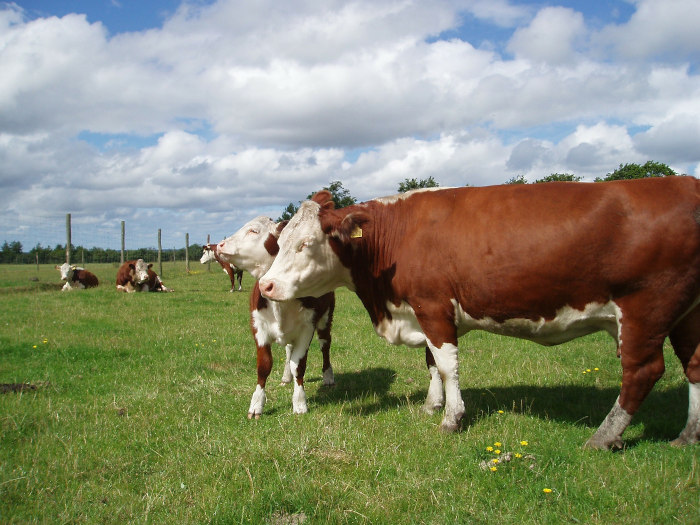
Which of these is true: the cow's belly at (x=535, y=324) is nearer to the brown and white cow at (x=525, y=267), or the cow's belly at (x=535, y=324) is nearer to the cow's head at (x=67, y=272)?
the brown and white cow at (x=525, y=267)

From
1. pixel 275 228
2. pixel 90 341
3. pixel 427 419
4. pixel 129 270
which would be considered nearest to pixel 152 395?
pixel 275 228

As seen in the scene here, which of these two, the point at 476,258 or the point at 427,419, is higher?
the point at 476,258

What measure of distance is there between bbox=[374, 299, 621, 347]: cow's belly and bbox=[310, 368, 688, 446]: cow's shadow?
3.04ft

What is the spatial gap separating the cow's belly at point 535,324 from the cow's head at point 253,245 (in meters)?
1.67

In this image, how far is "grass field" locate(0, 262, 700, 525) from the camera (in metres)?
3.67

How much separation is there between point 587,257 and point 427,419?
2403mm

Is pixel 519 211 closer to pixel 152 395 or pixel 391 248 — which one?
pixel 391 248

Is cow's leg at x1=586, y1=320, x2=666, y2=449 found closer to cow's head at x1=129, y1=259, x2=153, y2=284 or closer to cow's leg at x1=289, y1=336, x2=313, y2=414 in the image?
cow's leg at x1=289, y1=336, x2=313, y2=414

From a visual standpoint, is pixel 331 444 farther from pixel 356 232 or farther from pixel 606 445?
pixel 606 445

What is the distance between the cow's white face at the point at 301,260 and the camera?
5.31 m

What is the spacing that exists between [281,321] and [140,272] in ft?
58.2

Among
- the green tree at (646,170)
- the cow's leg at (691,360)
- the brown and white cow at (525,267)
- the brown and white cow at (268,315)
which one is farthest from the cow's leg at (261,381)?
the green tree at (646,170)

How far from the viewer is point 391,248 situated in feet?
18.6

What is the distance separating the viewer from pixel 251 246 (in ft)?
21.1
